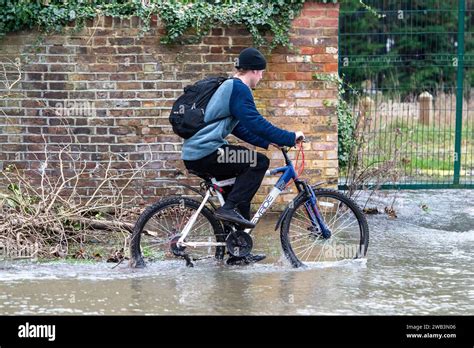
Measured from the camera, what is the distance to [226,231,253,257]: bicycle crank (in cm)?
745

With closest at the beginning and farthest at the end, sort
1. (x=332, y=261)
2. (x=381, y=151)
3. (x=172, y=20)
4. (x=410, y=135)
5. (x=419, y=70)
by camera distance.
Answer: (x=332, y=261) < (x=172, y=20) < (x=381, y=151) < (x=410, y=135) < (x=419, y=70)

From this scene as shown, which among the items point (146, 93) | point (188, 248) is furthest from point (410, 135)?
point (188, 248)

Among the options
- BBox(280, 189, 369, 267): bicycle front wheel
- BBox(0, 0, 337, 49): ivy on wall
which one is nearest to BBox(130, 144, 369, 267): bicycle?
BBox(280, 189, 369, 267): bicycle front wheel

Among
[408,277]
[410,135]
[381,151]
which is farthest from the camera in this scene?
[410,135]

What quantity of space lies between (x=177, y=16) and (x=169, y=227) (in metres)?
2.75

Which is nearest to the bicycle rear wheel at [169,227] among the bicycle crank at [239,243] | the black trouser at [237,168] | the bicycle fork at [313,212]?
the bicycle crank at [239,243]

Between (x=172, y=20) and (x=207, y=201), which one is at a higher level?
(x=172, y=20)

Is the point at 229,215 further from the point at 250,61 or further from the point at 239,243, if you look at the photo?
the point at 250,61

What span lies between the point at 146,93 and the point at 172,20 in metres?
0.78

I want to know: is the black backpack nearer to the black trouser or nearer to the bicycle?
the black trouser

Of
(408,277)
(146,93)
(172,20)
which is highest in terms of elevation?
(172,20)

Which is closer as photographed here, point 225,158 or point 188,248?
point 225,158

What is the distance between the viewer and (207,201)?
746cm
